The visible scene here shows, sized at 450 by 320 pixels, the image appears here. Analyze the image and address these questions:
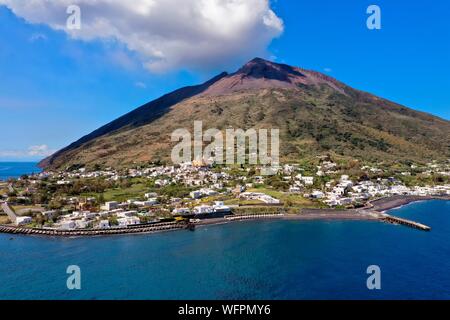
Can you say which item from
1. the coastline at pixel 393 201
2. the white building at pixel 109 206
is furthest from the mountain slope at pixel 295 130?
the white building at pixel 109 206

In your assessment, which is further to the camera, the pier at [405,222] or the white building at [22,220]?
the white building at [22,220]

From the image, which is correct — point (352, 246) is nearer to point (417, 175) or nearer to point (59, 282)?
point (59, 282)
